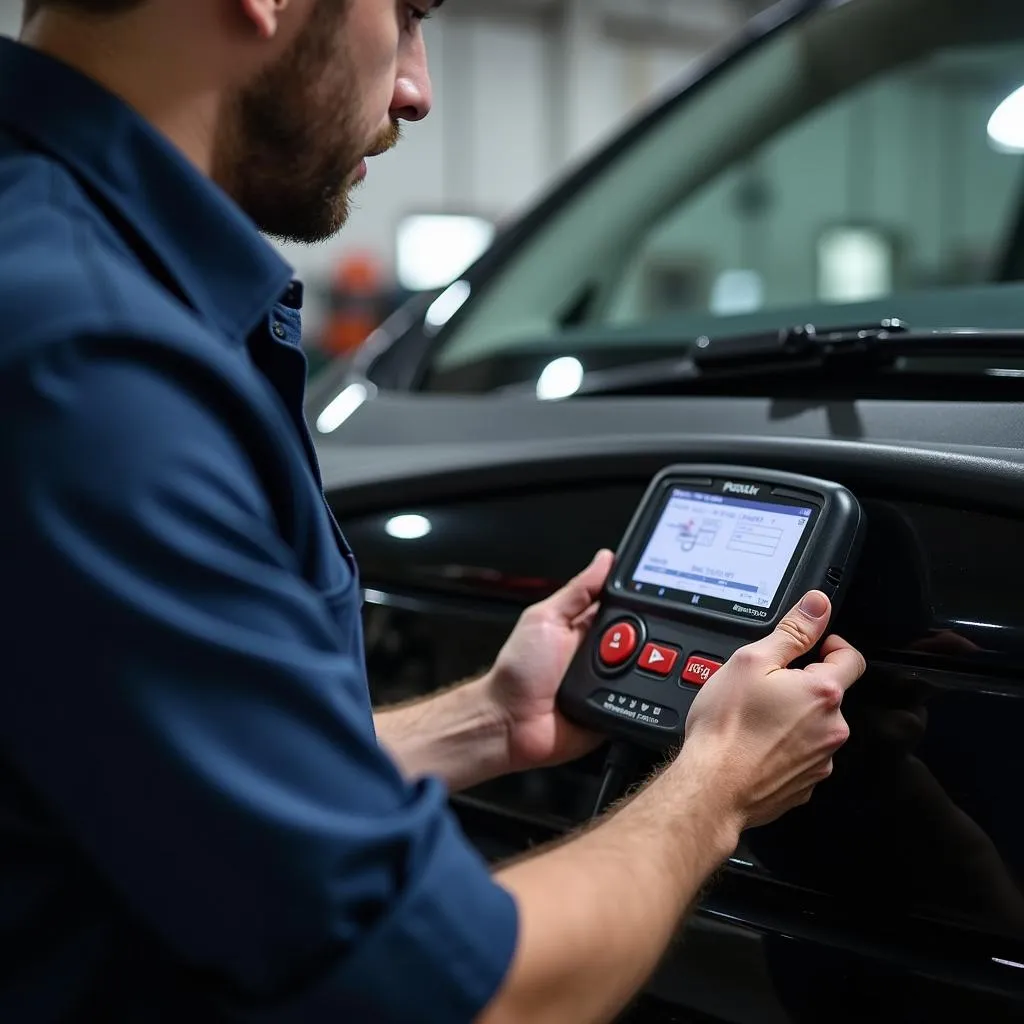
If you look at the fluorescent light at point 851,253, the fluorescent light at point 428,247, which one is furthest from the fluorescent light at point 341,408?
the fluorescent light at point 428,247

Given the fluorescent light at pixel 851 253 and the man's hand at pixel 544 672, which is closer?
the man's hand at pixel 544 672

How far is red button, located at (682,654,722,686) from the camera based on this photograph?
39.0 inches

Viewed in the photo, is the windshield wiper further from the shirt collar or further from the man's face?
the shirt collar

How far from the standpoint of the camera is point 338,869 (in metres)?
0.64

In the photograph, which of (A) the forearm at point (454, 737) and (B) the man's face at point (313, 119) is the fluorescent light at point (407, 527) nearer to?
(A) the forearm at point (454, 737)

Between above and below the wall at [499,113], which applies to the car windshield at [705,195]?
above

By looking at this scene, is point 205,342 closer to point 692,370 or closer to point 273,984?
point 273,984

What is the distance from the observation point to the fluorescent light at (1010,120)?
1.62 m

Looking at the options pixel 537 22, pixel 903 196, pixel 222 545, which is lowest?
pixel 903 196

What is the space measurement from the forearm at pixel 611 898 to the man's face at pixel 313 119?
473 millimetres

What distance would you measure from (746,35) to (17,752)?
4.96ft

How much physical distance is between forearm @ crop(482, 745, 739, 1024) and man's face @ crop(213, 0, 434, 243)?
47 centimetres

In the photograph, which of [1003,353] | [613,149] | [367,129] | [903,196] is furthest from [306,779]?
[903,196]

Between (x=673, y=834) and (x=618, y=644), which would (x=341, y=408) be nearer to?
(x=618, y=644)
